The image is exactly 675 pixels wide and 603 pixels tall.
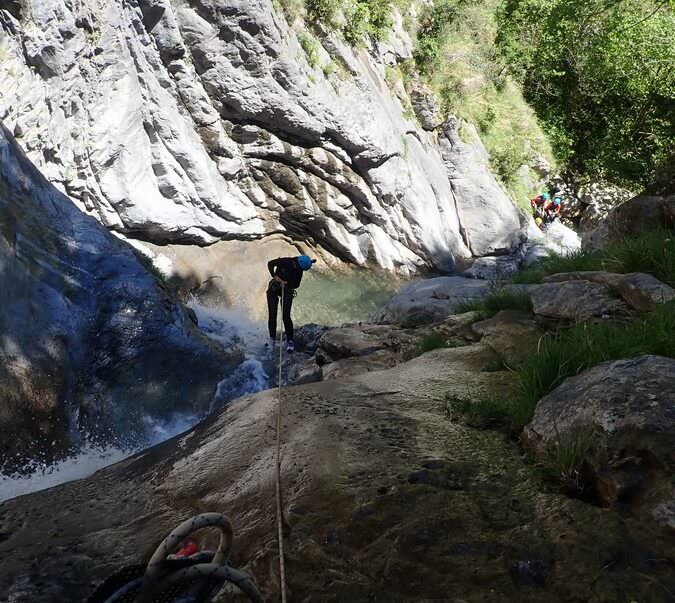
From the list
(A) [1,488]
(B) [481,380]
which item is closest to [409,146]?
(B) [481,380]

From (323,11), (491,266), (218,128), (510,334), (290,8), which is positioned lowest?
(510,334)

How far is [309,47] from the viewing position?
12172 mm

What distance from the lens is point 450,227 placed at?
51.8 ft

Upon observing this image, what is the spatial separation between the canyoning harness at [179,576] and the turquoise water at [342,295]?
968cm

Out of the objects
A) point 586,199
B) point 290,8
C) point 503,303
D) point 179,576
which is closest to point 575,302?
point 503,303

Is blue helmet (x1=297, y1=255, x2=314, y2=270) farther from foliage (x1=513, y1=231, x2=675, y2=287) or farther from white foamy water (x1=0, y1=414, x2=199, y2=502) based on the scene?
foliage (x1=513, y1=231, x2=675, y2=287)

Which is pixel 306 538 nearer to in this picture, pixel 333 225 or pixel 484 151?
pixel 333 225

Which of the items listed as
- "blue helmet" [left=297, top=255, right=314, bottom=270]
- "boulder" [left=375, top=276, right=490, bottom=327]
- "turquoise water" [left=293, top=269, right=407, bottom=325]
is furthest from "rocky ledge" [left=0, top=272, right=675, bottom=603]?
"turquoise water" [left=293, top=269, right=407, bottom=325]

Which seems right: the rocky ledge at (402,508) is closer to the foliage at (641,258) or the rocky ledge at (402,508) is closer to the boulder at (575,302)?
the boulder at (575,302)

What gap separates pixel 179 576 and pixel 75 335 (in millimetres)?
5234

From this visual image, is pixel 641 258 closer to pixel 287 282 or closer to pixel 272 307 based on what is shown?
pixel 287 282

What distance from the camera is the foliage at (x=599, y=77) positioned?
16734 mm

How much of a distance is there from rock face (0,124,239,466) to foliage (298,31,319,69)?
7443mm

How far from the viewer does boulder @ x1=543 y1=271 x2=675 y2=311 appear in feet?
12.8
